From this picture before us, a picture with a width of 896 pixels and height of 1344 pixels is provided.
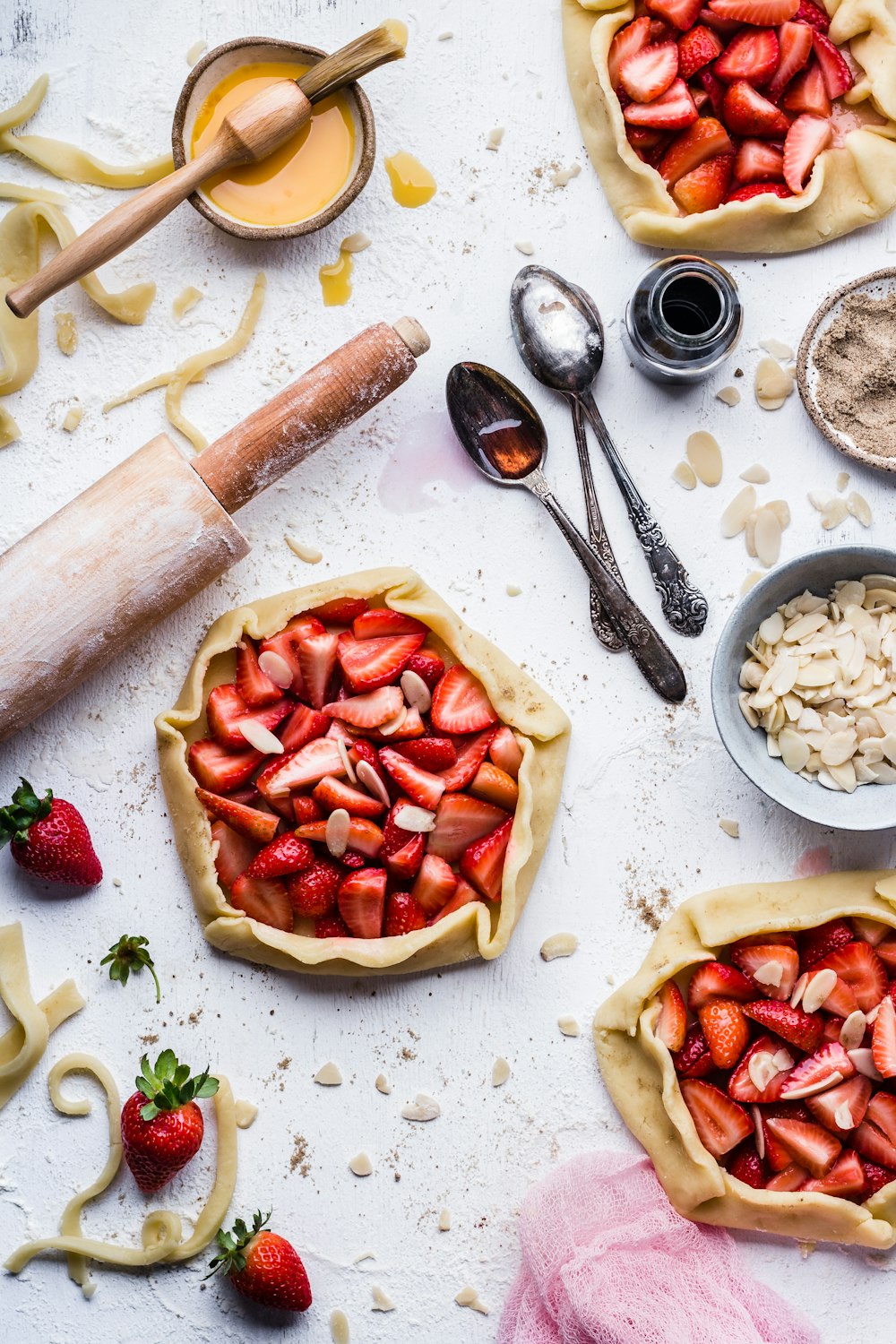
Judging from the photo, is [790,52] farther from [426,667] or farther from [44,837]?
[44,837]

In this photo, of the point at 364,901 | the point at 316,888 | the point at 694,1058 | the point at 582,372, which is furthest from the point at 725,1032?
the point at 582,372

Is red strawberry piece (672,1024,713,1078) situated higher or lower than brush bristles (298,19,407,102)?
lower

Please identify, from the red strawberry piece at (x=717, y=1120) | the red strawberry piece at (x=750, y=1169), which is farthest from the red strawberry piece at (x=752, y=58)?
the red strawberry piece at (x=750, y=1169)

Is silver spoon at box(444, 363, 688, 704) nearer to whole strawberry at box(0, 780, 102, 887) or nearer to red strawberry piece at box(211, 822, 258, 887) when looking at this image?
red strawberry piece at box(211, 822, 258, 887)

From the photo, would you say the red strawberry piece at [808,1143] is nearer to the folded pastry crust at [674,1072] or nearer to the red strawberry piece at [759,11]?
the folded pastry crust at [674,1072]

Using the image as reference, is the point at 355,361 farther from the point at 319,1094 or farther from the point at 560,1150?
the point at 560,1150

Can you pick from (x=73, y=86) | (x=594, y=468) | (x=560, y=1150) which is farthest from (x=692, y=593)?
(x=73, y=86)

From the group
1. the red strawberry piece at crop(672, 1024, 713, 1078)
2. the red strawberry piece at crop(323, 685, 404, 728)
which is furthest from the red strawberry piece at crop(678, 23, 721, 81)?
the red strawberry piece at crop(672, 1024, 713, 1078)
